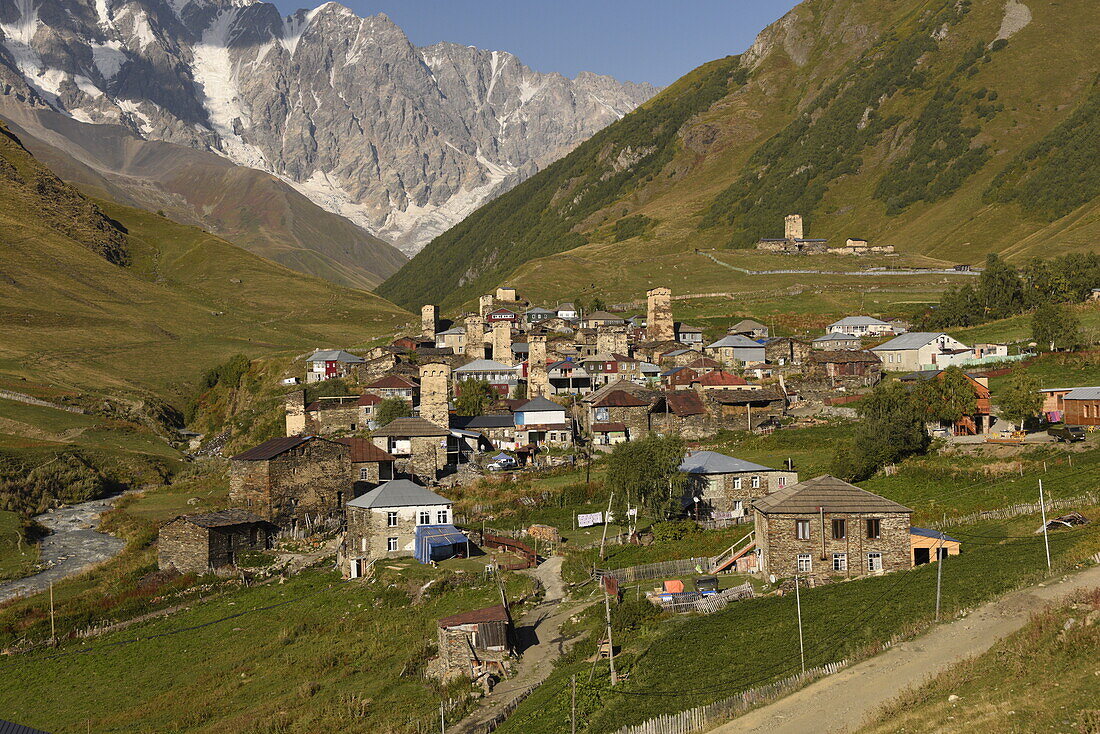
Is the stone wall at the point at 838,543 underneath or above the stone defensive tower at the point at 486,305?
underneath

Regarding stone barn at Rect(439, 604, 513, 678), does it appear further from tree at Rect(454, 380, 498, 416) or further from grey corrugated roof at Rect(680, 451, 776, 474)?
tree at Rect(454, 380, 498, 416)

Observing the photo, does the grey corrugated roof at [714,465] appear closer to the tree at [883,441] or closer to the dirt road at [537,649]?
the tree at [883,441]

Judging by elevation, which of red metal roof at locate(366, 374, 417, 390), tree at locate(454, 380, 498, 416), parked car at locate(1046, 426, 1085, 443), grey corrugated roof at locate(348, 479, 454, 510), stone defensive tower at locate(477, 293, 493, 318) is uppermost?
stone defensive tower at locate(477, 293, 493, 318)

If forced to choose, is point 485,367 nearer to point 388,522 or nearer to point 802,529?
point 388,522

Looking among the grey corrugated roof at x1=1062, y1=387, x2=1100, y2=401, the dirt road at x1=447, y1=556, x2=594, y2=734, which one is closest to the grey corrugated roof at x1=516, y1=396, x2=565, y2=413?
the dirt road at x1=447, y1=556, x2=594, y2=734

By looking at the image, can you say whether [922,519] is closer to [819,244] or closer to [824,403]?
[824,403]

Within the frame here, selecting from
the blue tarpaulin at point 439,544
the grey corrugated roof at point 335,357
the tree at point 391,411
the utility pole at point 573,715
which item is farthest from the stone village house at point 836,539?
the grey corrugated roof at point 335,357

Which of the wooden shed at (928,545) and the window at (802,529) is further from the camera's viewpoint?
the window at (802,529)
